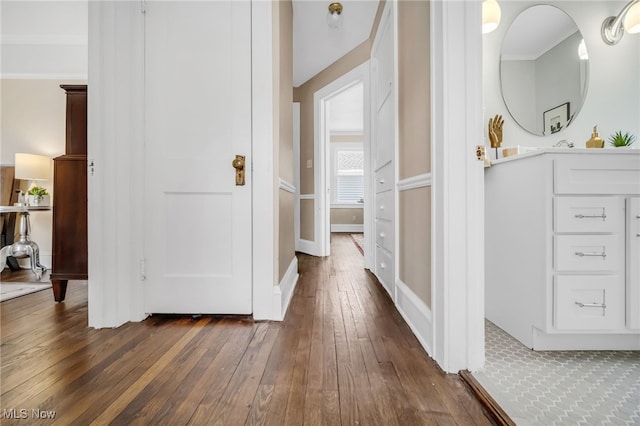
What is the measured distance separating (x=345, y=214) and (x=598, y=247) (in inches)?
245

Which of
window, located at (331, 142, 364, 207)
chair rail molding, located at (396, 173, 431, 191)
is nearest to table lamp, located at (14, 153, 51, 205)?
chair rail molding, located at (396, 173, 431, 191)

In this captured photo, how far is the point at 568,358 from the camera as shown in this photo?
3.95ft

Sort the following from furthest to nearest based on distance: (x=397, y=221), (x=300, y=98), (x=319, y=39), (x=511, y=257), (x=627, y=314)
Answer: (x=300, y=98) → (x=319, y=39) → (x=397, y=221) → (x=511, y=257) → (x=627, y=314)

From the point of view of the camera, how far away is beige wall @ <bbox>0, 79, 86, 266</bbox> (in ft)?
10.3

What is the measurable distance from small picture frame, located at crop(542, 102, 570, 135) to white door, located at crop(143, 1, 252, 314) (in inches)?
71.8

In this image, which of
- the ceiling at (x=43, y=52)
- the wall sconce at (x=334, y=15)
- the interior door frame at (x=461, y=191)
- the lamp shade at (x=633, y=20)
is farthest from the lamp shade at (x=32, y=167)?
the lamp shade at (x=633, y=20)

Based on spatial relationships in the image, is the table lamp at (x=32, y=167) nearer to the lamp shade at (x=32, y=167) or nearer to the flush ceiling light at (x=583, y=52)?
the lamp shade at (x=32, y=167)

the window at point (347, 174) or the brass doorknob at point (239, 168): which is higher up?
the window at point (347, 174)

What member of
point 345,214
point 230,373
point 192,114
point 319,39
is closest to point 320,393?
point 230,373

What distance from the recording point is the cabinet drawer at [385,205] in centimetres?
207

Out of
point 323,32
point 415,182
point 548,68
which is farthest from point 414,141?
point 323,32

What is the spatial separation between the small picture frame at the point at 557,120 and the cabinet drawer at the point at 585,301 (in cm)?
102

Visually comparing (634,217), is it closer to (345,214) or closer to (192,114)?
(192,114)

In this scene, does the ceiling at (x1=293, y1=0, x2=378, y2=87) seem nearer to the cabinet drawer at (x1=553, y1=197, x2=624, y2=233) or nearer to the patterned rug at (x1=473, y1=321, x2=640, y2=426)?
the cabinet drawer at (x1=553, y1=197, x2=624, y2=233)
